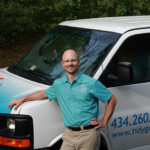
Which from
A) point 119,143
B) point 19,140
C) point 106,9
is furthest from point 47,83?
point 106,9

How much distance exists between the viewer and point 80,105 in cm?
360

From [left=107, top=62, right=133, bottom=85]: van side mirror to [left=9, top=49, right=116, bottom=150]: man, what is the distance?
0.50m

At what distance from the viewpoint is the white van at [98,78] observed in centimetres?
385

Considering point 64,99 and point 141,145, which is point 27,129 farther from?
point 141,145

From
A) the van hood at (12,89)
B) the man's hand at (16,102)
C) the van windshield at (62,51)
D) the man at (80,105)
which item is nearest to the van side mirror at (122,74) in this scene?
the van windshield at (62,51)

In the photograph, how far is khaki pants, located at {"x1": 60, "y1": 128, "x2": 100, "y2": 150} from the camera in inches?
143

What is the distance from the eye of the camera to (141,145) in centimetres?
454

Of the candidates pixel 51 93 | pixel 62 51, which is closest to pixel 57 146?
pixel 51 93

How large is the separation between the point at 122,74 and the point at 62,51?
1.00m

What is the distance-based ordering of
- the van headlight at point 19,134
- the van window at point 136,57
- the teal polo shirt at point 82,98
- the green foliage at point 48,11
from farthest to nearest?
the green foliage at point 48,11
the van window at point 136,57
the van headlight at point 19,134
the teal polo shirt at point 82,98

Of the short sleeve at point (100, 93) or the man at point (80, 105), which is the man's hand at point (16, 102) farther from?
the short sleeve at point (100, 93)

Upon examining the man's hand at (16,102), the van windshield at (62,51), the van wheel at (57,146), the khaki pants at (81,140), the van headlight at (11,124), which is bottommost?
the van wheel at (57,146)

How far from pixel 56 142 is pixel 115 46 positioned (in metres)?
1.29

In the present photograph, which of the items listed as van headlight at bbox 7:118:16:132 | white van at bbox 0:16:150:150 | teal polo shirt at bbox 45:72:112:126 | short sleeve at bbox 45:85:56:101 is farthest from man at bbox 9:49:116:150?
van headlight at bbox 7:118:16:132
